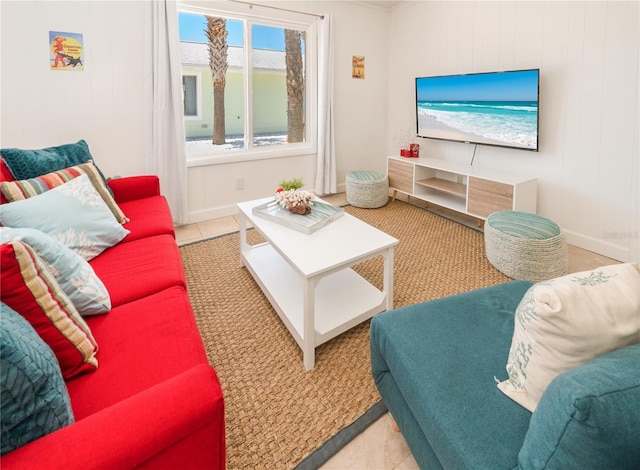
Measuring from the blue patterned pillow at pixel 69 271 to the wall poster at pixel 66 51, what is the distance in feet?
7.84

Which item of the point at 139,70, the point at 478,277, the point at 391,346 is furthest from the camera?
the point at 139,70

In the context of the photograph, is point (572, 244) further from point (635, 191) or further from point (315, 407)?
point (315, 407)

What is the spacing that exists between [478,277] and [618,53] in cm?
189

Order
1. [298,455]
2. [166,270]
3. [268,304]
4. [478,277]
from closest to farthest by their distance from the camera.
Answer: [298,455]
[166,270]
[268,304]
[478,277]

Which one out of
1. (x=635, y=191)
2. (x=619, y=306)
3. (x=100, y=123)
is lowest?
(x=619, y=306)

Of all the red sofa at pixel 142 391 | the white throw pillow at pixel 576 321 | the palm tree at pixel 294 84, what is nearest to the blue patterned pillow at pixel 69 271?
the red sofa at pixel 142 391

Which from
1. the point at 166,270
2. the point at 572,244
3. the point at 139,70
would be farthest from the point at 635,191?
the point at 139,70

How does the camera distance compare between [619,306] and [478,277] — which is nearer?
[619,306]

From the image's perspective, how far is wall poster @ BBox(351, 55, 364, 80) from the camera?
4.49 m

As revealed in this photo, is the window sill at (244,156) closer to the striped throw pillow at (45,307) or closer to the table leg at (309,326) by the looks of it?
the table leg at (309,326)

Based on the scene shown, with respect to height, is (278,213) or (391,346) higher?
(278,213)

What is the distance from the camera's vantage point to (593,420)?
2.04 ft

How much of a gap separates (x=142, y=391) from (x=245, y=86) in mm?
3667

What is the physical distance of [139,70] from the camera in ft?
10.6
